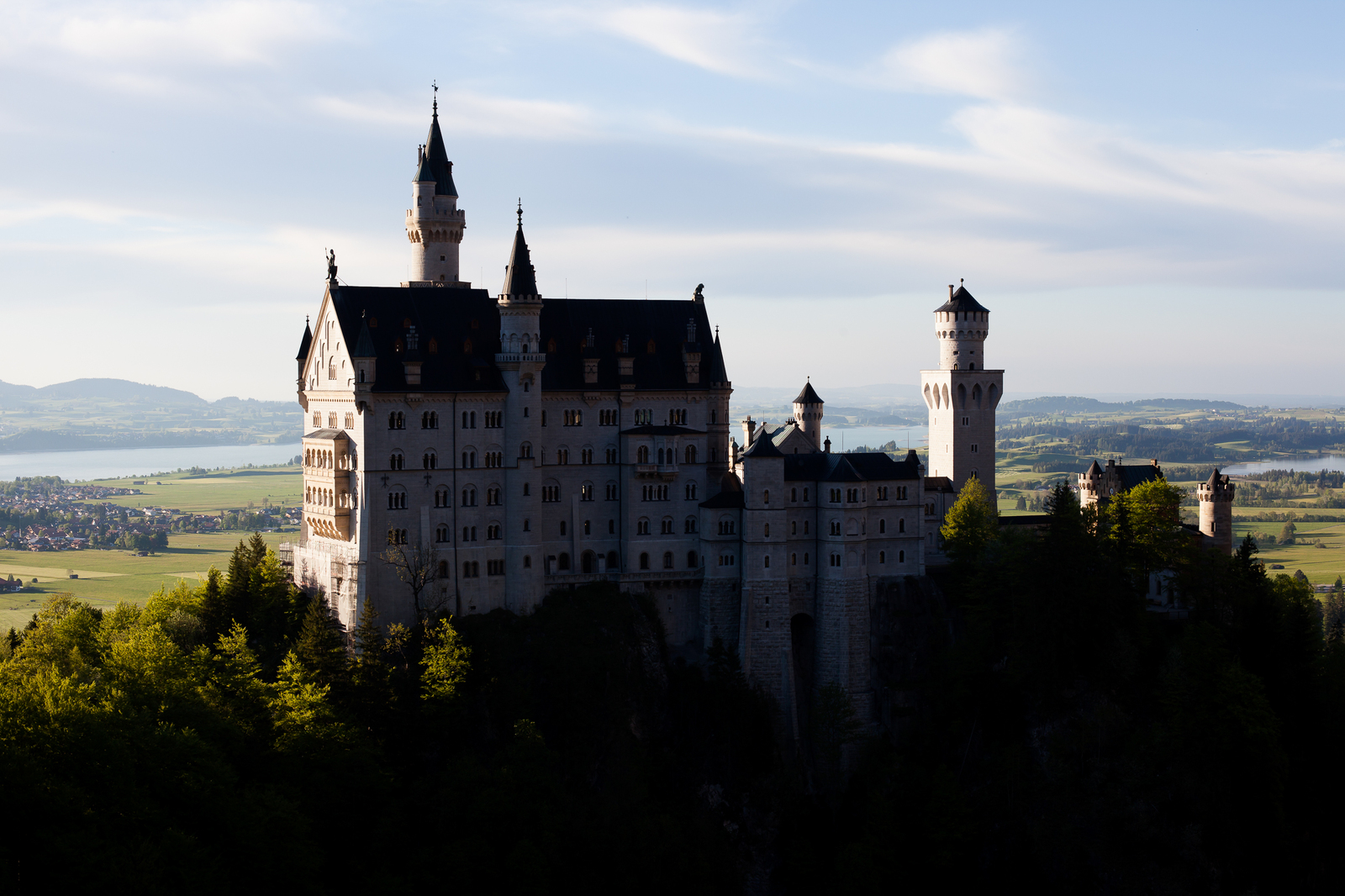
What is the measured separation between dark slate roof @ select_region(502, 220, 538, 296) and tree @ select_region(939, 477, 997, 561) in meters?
34.0

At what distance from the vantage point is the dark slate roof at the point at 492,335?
8450cm

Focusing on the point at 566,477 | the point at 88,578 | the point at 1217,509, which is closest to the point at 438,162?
the point at 566,477

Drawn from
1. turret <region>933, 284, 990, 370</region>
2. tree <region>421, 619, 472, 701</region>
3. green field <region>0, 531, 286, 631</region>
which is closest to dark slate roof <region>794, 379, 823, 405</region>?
turret <region>933, 284, 990, 370</region>

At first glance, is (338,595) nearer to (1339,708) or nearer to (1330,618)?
(1339,708)

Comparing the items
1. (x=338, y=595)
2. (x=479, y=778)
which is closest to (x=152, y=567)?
(x=338, y=595)

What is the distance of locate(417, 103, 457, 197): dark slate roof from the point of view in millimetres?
95500

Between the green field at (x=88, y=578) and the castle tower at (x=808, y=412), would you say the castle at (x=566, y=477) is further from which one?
the green field at (x=88, y=578)

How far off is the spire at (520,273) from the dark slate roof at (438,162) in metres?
10.9

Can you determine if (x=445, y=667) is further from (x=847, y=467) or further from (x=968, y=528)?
(x=968, y=528)

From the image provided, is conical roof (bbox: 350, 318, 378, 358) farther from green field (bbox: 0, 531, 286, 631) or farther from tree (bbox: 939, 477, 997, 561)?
green field (bbox: 0, 531, 286, 631)

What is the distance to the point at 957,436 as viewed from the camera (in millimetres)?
104375

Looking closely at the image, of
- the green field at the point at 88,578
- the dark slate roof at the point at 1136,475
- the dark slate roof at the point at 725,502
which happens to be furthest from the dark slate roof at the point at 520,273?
the green field at the point at 88,578

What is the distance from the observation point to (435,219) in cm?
9494

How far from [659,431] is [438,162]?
25.2m
